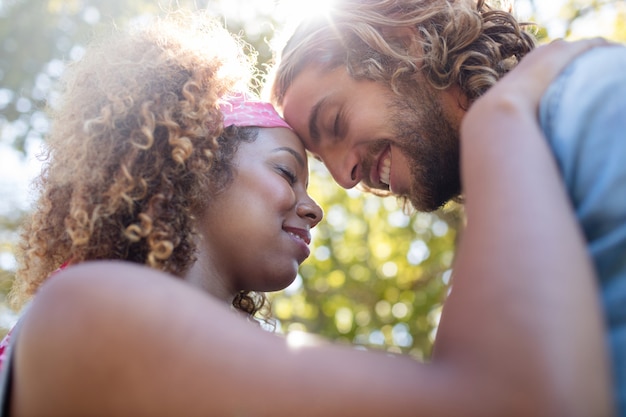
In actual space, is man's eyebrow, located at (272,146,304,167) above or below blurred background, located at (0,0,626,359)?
above

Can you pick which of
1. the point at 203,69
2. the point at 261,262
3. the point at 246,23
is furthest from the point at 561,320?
the point at 246,23

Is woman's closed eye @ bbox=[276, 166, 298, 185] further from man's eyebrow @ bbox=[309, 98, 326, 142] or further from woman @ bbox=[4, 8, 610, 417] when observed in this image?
woman @ bbox=[4, 8, 610, 417]

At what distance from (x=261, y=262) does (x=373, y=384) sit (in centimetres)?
146

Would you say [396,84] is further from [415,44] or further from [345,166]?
[345,166]

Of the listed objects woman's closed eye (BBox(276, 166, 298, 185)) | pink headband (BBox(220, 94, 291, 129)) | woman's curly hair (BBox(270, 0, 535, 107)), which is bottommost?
woman's closed eye (BBox(276, 166, 298, 185))

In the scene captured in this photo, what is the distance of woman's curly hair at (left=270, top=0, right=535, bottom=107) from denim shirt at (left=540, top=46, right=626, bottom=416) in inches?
64.7

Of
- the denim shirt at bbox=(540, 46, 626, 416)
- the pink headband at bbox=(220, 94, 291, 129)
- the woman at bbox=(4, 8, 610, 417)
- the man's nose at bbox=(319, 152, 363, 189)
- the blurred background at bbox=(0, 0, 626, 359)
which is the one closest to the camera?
the woman at bbox=(4, 8, 610, 417)

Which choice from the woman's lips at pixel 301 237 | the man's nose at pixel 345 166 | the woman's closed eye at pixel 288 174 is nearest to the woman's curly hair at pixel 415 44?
the man's nose at pixel 345 166

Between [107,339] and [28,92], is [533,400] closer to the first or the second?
[107,339]

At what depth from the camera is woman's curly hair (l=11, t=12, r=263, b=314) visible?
7.93ft

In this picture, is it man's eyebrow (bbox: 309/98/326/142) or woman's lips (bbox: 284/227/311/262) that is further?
man's eyebrow (bbox: 309/98/326/142)

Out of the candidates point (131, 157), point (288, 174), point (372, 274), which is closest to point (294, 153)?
point (288, 174)

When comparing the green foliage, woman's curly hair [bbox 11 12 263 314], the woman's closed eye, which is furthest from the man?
the green foliage

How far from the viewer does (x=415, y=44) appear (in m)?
3.52
